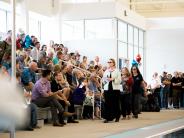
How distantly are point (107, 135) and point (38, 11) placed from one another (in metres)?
12.9

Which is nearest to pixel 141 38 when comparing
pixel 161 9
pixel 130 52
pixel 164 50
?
pixel 164 50

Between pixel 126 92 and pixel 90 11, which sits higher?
pixel 90 11

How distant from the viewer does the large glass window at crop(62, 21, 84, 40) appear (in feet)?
79.0

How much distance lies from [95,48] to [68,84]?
1070cm

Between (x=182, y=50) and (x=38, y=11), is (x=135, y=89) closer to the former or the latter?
(x=38, y=11)

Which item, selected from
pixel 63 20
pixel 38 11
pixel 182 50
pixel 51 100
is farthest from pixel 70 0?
pixel 51 100

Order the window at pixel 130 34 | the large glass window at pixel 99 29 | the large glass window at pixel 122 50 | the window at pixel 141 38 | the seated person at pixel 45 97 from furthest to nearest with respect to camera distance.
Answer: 1. the window at pixel 141 38
2. the window at pixel 130 34
3. the large glass window at pixel 122 50
4. the large glass window at pixel 99 29
5. the seated person at pixel 45 97

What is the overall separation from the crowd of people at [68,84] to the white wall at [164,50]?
13.4 meters

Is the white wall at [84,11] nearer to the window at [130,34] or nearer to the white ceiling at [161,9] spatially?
the window at [130,34]

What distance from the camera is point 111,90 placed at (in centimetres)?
1309

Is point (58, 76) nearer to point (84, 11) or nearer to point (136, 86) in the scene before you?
point (136, 86)

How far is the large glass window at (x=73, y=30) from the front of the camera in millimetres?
24078

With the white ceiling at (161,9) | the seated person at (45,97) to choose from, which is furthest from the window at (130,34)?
the seated person at (45,97)

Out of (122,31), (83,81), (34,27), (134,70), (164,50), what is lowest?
(83,81)
